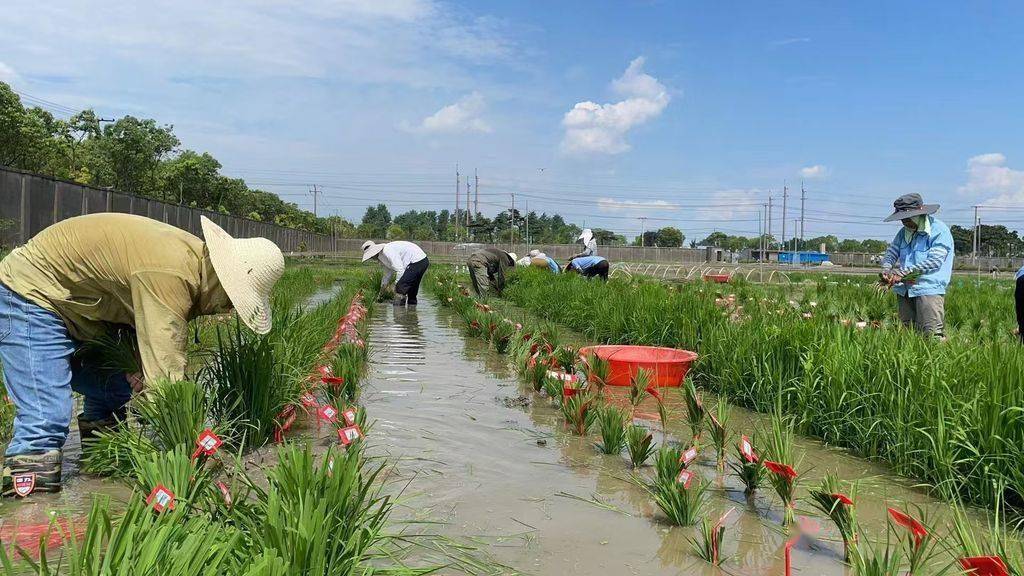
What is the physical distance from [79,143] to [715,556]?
40.8 metres

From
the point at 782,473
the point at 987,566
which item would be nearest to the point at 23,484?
the point at 782,473

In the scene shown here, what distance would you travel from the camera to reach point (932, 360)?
10.9 ft

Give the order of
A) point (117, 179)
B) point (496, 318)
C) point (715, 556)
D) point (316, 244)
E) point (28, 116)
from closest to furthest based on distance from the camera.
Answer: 1. point (715, 556)
2. point (496, 318)
3. point (28, 116)
4. point (117, 179)
5. point (316, 244)

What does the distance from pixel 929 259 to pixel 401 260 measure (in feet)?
23.5

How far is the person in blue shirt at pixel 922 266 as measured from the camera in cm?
484

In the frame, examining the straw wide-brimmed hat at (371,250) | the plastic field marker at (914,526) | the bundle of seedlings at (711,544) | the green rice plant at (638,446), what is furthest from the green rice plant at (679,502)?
the straw wide-brimmed hat at (371,250)

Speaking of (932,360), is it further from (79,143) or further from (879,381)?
(79,143)

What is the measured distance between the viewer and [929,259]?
15.8 feet

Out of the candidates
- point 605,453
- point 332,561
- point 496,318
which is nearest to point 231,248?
point 332,561

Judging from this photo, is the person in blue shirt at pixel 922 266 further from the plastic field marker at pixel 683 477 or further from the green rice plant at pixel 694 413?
the plastic field marker at pixel 683 477

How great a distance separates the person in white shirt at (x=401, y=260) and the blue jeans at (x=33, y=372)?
295 inches

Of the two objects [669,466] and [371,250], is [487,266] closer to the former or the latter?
[371,250]

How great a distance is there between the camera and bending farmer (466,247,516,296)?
1161 cm

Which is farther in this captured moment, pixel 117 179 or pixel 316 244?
pixel 316 244
